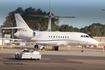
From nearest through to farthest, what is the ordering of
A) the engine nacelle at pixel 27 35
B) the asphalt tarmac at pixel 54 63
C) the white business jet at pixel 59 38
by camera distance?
the asphalt tarmac at pixel 54 63, the white business jet at pixel 59 38, the engine nacelle at pixel 27 35

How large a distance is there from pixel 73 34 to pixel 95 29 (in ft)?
A: 425

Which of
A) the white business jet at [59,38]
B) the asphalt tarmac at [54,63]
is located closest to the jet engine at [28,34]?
the white business jet at [59,38]

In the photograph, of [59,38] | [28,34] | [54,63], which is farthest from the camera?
[28,34]

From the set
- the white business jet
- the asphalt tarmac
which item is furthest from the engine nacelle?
the asphalt tarmac

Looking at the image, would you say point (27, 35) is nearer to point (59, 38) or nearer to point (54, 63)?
point (59, 38)

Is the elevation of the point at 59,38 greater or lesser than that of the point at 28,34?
lesser

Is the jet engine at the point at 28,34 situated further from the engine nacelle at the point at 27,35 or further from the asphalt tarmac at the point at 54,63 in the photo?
the asphalt tarmac at the point at 54,63

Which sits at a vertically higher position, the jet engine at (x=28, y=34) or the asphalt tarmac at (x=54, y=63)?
the jet engine at (x=28, y=34)

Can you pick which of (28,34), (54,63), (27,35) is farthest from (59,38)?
(54,63)

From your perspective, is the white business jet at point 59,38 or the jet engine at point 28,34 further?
the jet engine at point 28,34

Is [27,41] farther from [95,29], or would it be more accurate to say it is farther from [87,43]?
[95,29]

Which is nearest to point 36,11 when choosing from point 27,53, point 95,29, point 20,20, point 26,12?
point 26,12

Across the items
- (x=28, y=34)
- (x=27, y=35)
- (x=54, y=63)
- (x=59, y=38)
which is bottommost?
(x=54, y=63)

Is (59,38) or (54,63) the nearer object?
(54,63)
